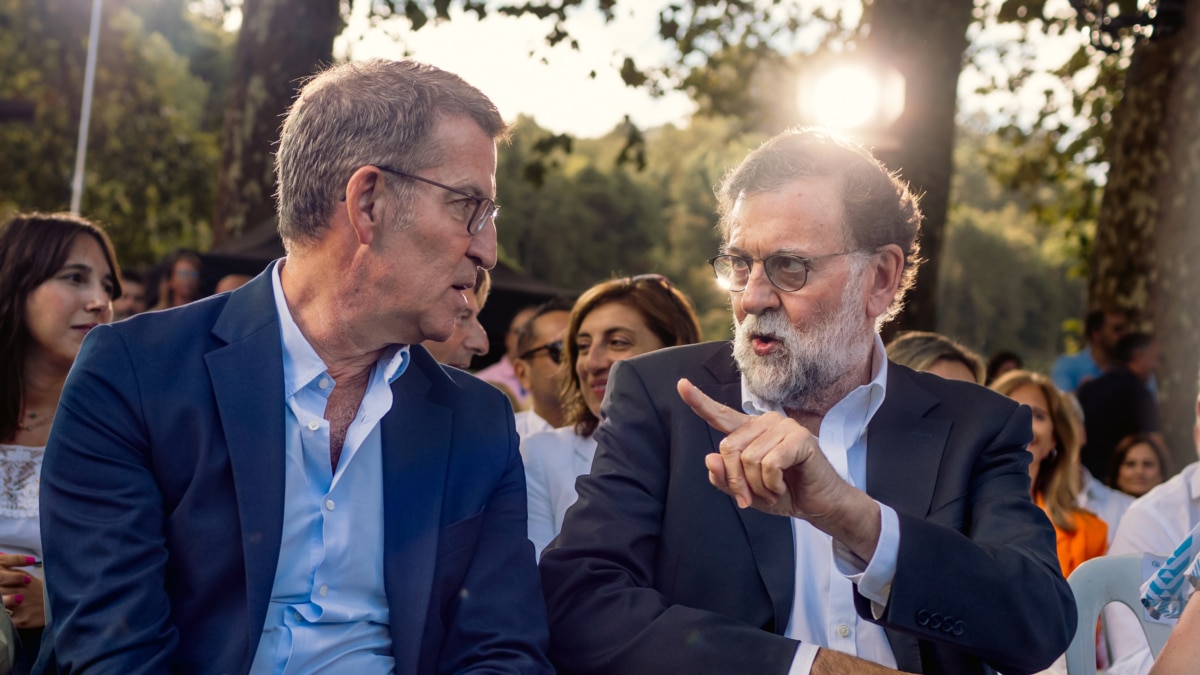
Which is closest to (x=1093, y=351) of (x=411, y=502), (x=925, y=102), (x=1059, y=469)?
(x=925, y=102)

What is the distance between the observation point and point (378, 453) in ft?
9.14

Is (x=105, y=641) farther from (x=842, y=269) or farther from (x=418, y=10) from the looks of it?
(x=418, y=10)

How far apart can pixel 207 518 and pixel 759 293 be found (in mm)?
1384

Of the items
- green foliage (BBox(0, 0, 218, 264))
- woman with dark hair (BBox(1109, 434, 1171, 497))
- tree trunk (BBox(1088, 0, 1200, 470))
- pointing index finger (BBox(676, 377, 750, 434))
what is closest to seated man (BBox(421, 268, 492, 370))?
pointing index finger (BBox(676, 377, 750, 434))

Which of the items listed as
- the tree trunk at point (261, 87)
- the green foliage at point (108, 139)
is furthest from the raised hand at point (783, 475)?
the green foliage at point (108, 139)

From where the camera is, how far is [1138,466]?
7250 millimetres

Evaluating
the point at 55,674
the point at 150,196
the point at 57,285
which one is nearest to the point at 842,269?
the point at 55,674

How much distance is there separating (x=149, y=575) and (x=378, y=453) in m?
0.56

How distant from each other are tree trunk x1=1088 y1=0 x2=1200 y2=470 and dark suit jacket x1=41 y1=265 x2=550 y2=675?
8.66 metres

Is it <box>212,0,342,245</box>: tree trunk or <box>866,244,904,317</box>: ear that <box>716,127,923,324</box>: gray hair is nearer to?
<box>866,244,904,317</box>: ear

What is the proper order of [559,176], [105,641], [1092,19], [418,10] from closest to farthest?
[105,641] → [1092,19] → [418,10] → [559,176]

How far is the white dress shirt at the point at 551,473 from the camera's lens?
4.46 metres

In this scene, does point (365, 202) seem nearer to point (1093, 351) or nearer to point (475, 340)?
point (475, 340)

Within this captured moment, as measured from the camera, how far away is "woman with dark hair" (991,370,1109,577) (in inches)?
223
